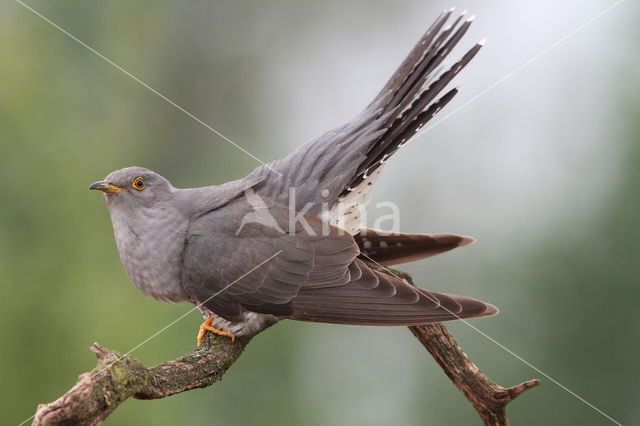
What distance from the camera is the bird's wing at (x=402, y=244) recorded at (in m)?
2.59

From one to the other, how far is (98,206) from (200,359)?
1555mm

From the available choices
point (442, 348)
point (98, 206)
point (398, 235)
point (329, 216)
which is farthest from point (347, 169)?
point (98, 206)

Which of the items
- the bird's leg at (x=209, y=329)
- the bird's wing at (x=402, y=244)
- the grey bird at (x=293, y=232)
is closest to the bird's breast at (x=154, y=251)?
the grey bird at (x=293, y=232)

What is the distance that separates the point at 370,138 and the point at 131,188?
89cm

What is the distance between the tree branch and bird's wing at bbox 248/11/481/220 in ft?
1.51

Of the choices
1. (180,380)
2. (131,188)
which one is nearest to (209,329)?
(180,380)

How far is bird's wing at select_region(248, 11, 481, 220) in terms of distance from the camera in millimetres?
2334

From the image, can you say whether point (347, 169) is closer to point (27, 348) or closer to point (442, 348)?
point (442, 348)

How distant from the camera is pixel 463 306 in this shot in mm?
2146

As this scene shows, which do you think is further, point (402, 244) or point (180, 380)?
point (402, 244)

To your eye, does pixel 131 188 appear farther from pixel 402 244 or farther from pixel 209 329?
pixel 402 244

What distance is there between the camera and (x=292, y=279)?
89.1 inches

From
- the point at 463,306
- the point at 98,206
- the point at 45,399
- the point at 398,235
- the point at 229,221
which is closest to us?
the point at 463,306

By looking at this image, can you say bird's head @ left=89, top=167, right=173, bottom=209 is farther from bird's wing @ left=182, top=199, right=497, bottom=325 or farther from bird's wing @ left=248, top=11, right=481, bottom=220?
bird's wing @ left=248, top=11, right=481, bottom=220
